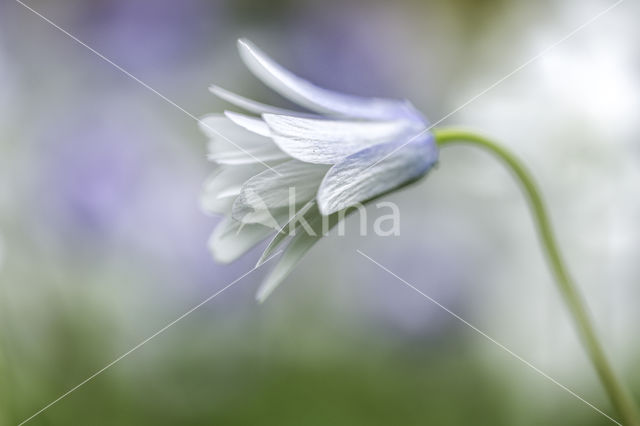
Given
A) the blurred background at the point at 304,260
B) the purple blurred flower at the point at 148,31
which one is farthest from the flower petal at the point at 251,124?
the purple blurred flower at the point at 148,31

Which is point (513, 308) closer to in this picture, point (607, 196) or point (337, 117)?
point (607, 196)

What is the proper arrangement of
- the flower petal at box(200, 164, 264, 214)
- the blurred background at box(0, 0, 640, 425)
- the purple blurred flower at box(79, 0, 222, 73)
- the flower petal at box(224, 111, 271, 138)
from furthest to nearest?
the purple blurred flower at box(79, 0, 222, 73) < the blurred background at box(0, 0, 640, 425) < the flower petal at box(200, 164, 264, 214) < the flower petal at box(224, 111, 271, 138)

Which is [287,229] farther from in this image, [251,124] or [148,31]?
[148,31]

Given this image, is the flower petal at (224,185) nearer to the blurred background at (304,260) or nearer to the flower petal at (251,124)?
the flower petal at (251,124)

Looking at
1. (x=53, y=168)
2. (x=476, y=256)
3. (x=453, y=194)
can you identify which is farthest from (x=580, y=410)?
(x=53, y=168)

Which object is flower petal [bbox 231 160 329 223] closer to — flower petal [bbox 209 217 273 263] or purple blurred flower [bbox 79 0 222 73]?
flower petal [bbox 209 217 273 263]

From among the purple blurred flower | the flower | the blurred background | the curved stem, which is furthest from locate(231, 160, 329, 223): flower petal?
the purple blurred flower

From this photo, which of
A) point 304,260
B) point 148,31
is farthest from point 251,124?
point 148,31
